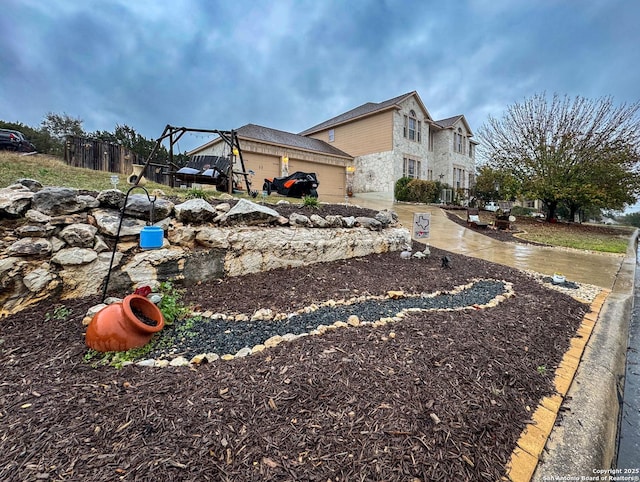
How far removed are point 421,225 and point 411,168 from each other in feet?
45.8

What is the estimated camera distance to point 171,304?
2.36 m

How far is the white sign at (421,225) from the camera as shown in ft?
14.7

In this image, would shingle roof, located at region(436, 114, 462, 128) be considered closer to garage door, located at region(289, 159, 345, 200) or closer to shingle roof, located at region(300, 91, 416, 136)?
shingle roof, located at region(300, 91, 416, 136)

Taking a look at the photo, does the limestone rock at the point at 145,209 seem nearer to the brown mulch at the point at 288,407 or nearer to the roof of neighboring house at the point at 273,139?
the brown mulch at the point at 288,407

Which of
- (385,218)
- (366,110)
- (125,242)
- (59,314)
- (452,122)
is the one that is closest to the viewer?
(59,314)

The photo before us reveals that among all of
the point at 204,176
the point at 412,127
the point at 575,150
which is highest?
the point at 412,127

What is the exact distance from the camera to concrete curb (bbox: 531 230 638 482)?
1.19 m

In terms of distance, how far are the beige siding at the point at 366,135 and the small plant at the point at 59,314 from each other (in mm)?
16166

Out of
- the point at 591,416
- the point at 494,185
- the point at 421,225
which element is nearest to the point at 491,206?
the point at 494,185

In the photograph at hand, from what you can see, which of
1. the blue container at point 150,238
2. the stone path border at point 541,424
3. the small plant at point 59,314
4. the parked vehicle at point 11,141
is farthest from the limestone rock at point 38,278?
the parked vehicle at point 11,141

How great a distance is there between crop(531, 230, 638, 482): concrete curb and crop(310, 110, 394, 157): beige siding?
15182 millimetres

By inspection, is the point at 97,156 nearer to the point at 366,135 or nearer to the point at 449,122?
the point at 366,135

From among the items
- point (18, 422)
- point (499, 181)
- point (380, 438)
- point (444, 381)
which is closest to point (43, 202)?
point (18, 422)

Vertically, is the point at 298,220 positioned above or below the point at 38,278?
above
